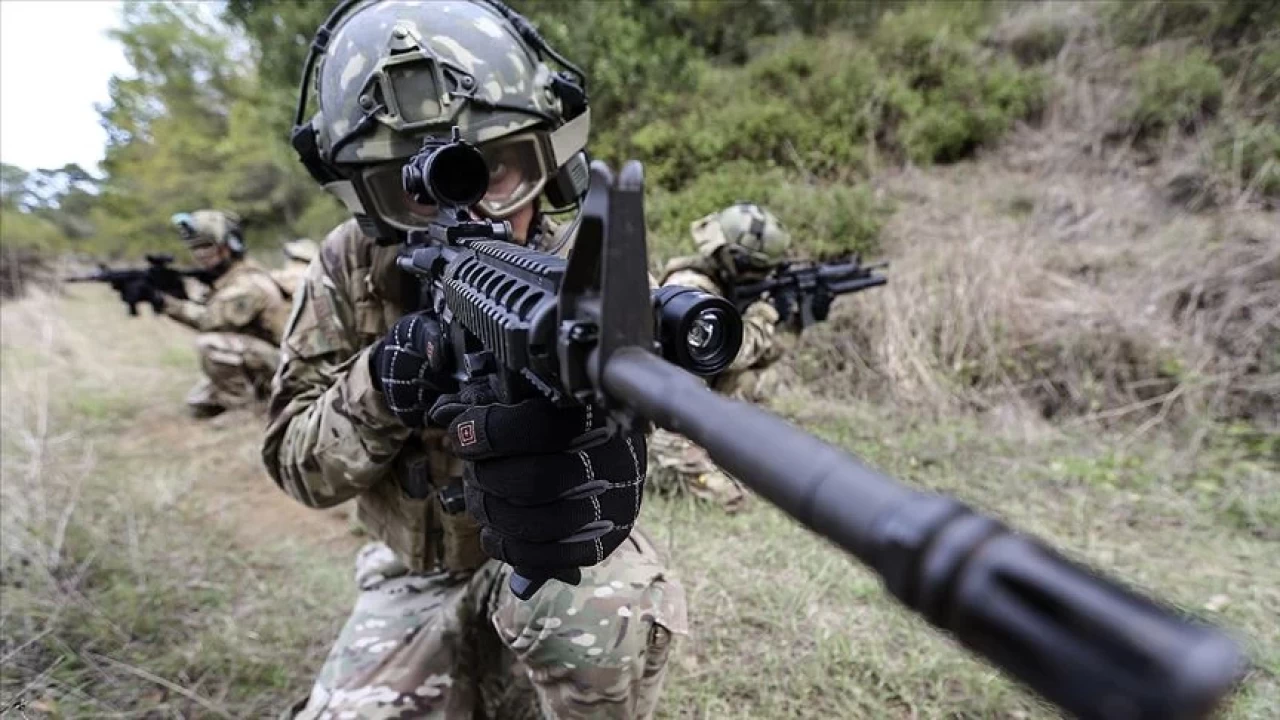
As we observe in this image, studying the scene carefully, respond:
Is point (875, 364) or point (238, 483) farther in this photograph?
point (875, 364)

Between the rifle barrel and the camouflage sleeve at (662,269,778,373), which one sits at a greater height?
the rifle barrel

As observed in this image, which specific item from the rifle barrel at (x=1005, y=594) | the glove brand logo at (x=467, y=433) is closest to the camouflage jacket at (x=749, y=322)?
the glove brand logo at (x=467, y=433)

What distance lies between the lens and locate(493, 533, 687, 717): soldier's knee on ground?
1742 millimetres

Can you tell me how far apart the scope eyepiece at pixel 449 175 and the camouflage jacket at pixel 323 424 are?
695 millimetres

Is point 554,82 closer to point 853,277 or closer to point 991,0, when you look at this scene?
point 853,277

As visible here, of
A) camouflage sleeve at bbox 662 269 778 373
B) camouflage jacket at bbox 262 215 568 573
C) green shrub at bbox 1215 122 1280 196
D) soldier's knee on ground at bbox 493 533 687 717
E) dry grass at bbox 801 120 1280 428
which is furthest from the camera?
green shrub at bbox 1215 122 1280 196

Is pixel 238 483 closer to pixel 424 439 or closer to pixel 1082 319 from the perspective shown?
pixel 424 439

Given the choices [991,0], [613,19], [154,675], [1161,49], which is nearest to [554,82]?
[154,675]

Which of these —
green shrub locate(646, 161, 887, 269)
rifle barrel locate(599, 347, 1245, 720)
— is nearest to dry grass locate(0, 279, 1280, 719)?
rifle barrel locate(599, 347, 1245, 720)

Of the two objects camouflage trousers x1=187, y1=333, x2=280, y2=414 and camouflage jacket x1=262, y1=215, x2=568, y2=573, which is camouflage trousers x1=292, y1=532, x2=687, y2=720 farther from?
camouflage trousers x1=187, y1=333, x2=280, y2=414

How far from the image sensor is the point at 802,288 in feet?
15.6

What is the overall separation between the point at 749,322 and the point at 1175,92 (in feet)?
19.2

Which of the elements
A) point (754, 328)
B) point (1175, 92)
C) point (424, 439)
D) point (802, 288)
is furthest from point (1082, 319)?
point (424, 439)

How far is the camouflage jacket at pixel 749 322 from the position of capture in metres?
4.34
